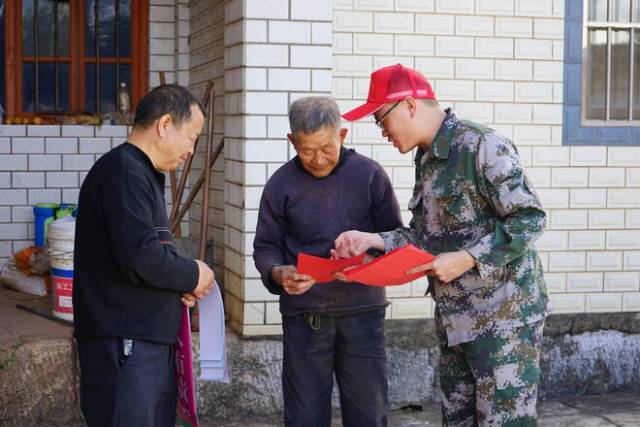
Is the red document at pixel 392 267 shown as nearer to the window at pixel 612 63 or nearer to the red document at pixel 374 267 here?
the red document at pixel 374 267

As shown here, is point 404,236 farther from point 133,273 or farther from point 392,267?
point 133,273

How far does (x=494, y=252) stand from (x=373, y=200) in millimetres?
867

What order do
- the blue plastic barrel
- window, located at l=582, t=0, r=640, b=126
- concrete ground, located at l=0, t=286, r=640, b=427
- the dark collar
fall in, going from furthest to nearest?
the blue plastic barrel
window, located at l=582, t=0, r=640, b=126
concrete ground, located at l=0, t=286, r=640, b=427
the dark collar

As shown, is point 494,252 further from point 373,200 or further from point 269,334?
point 269,334

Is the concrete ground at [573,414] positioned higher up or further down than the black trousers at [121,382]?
further down

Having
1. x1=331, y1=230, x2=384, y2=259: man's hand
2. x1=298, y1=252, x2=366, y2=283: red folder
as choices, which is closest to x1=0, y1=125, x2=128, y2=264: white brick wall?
x1=331, y1=230, x2=384, y2=259: man's hand

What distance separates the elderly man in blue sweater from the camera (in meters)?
4.32

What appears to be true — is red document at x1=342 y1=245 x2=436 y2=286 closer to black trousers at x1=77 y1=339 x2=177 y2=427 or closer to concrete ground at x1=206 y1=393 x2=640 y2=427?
black trousers at x1=77 y1=339 x2=177 y2=427

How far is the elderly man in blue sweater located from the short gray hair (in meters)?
0.21

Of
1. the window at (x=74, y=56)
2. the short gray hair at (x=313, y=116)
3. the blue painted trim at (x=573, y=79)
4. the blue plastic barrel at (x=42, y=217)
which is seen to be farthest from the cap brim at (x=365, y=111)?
the window at (x=74, y=56)

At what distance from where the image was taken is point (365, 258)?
408 centimetres

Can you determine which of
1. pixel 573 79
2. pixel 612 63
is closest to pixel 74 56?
pixel 573 79

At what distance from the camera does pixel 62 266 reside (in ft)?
21.2

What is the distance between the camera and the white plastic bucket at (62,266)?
644cm
